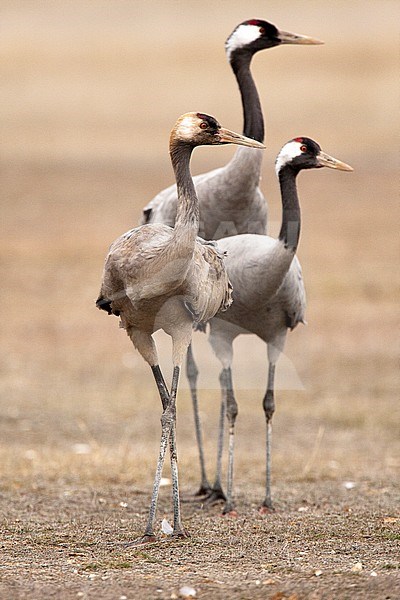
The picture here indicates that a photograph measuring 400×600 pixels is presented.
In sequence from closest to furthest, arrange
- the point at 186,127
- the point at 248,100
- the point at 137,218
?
1. the point at 186,127
2. the point at 248,100
3. the point at 137,218

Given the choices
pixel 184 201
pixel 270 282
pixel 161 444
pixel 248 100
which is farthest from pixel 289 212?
pixel 161 444

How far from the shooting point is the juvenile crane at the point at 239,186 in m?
7.87

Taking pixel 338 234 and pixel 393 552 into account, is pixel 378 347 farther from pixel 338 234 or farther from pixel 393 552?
pixel 393 552

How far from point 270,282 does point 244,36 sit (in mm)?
2226

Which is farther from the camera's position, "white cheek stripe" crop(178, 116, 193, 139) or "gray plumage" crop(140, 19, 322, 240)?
"gray plumage" crop(140, 19, 322, 240)

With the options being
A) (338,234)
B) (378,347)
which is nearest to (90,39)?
(338,234)

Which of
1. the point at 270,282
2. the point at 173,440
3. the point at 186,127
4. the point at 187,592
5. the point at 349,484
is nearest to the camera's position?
the point at 187,592

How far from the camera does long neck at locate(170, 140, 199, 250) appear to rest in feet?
18.9

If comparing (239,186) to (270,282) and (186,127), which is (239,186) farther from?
(186,127)

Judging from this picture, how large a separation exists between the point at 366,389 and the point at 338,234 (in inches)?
312

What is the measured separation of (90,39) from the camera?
44812 mm

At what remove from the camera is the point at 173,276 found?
18.9ft

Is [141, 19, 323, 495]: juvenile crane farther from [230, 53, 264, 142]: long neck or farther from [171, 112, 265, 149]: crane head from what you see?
[171, 112, 265, 149]: crane head

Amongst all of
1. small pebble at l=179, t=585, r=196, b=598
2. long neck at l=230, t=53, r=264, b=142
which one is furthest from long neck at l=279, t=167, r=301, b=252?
small pebble at l=179, t=585, r=196, b=598
